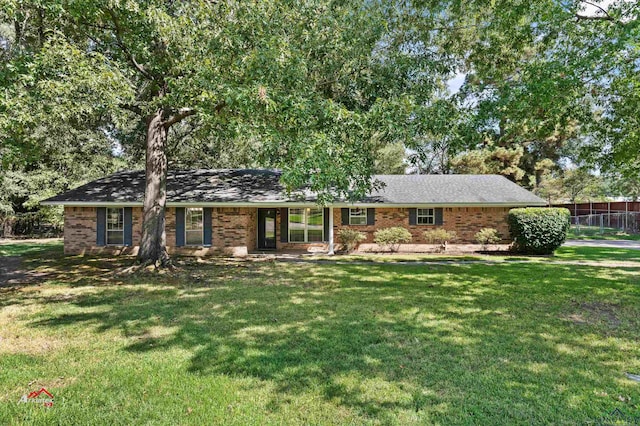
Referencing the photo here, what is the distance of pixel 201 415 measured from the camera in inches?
130

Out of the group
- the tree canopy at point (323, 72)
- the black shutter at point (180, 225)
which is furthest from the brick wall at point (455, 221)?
the black shutter at point (180, 225)

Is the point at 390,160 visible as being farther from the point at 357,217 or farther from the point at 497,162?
the point at 357,217

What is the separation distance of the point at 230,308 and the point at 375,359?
347cm

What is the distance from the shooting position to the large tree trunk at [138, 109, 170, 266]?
11.4 m

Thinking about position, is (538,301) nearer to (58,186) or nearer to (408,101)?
(408,101)

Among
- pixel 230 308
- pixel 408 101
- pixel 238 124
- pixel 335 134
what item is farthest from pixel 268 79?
pixel 230 308

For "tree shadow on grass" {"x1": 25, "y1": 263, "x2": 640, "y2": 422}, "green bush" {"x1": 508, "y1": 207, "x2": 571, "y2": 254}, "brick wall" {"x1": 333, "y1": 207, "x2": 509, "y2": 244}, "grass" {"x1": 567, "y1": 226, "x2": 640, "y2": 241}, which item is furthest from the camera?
"grass" {"x1": 567, "y1": 226, "x2": 640, "y2": 241}

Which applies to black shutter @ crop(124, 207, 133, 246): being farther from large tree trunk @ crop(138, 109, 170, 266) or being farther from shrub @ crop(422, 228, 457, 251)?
shrub @ crop(422, 228, 457, 251)

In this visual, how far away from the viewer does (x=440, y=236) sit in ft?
52.0

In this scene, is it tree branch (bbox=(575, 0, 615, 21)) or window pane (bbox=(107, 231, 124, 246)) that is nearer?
tree branch (bbox=(575, 0, 615, 21))

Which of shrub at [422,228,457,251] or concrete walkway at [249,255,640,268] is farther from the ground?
shrub at [422,228,457,251]

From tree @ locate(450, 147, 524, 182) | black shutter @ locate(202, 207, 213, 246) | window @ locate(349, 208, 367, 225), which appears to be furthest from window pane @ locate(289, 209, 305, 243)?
tree @ locate(450, 147, 524, 182)

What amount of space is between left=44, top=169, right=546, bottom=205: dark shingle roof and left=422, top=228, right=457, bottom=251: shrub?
1.35 m
